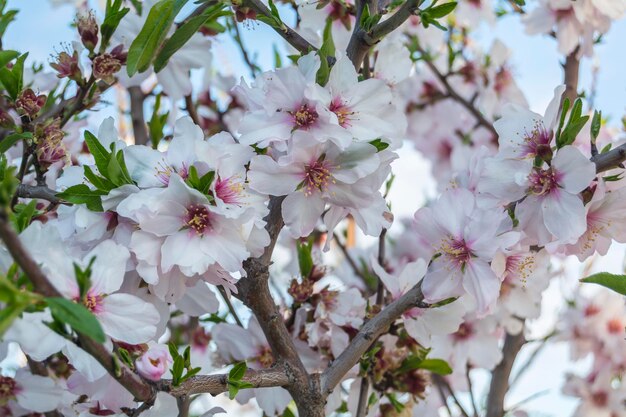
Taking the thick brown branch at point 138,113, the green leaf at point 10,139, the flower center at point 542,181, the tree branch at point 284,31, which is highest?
the thick brown branch at point 138,113

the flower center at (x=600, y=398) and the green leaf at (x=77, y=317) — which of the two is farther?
the flower center at (x=600, y=398)

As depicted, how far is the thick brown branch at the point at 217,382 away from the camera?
2.92ft

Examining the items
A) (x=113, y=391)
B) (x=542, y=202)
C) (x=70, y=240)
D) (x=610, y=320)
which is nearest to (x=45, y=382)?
(x=113, y=391)

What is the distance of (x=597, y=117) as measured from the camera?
106cm

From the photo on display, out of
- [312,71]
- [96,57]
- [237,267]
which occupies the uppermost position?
[96,57]

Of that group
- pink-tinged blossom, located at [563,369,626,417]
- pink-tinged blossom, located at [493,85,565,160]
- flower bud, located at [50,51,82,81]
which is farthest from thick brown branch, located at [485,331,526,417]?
flower bud, located at [50,51,82,81]

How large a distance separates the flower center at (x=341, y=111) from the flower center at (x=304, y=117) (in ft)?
0.15

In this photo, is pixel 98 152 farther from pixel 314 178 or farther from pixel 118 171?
pixel 314 178

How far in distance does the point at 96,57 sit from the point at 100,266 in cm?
45

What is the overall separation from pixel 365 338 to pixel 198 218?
31 cm

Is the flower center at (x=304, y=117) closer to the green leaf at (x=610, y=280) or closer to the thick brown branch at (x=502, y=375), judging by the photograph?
the green leaf at (x=610, y=280)

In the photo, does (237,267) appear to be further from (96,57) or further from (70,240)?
(96,57)

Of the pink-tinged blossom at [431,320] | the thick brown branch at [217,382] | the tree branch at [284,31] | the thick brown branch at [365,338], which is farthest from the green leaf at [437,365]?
the tree branch at [284,31]

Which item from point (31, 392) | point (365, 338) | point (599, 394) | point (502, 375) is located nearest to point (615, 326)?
point (599, 394)
